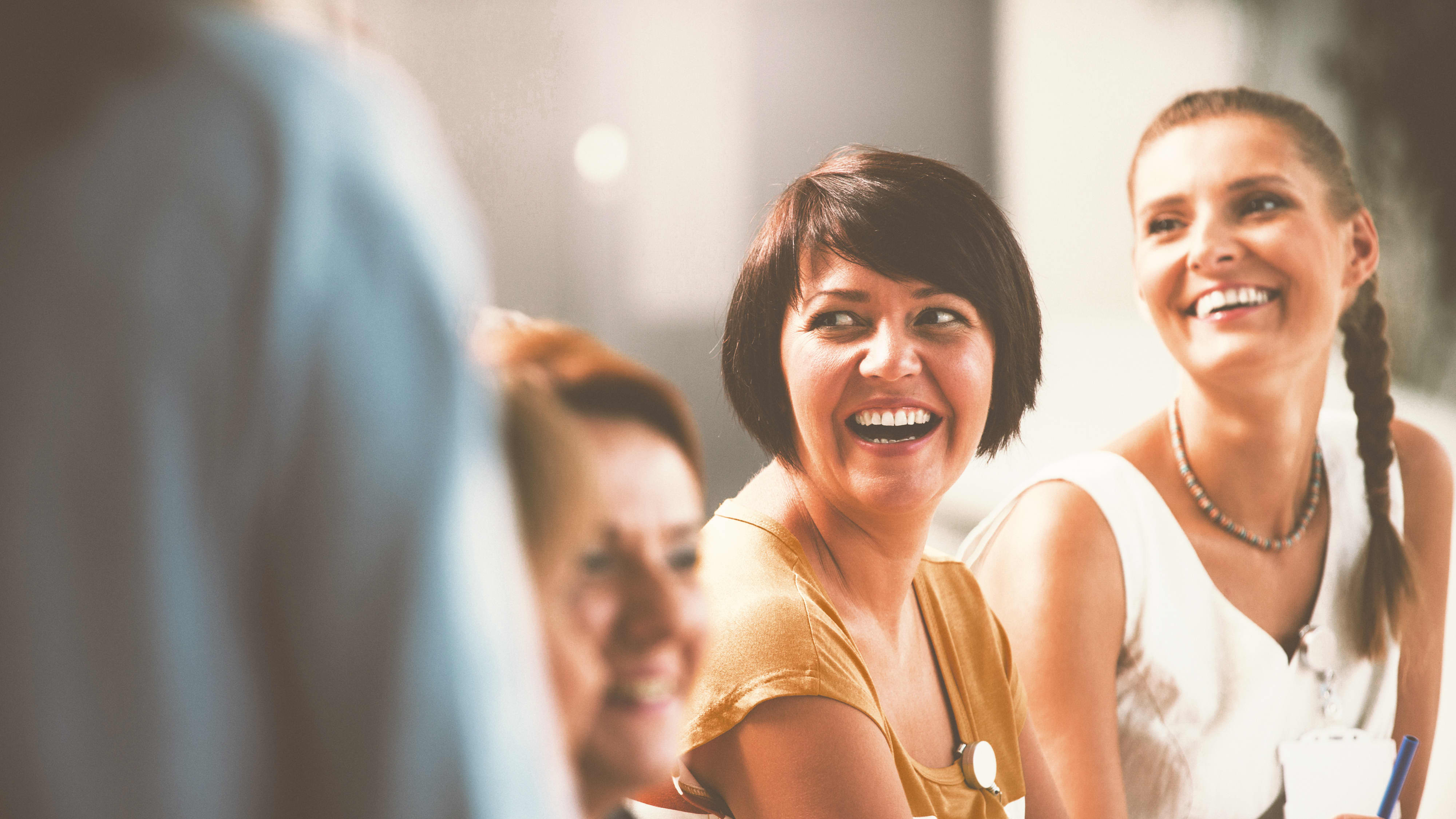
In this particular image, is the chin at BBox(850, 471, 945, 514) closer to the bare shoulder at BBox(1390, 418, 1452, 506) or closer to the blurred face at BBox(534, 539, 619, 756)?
the blurred face at BBox(534, 539, 619, 756)

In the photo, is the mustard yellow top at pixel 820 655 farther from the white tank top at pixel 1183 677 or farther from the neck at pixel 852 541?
the white tank top at pixel 1183 677

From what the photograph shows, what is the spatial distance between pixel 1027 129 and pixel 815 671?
0.79 meters

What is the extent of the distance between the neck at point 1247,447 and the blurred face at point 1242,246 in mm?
37

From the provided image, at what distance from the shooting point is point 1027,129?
124 cm

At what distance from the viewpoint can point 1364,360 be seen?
115 cm

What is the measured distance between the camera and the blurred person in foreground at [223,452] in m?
0.17

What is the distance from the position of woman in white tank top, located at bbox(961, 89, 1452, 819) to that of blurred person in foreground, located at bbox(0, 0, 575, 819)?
88 cm

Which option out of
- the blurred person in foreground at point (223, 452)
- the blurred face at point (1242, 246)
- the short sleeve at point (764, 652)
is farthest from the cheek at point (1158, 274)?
the blurred person in foreground at point (223, 452)

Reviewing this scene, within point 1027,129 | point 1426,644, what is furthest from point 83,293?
point 1426,644

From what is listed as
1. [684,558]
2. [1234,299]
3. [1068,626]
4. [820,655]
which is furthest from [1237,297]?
[684,558]

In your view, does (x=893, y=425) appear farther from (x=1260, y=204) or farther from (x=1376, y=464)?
(x=1376, y=464)

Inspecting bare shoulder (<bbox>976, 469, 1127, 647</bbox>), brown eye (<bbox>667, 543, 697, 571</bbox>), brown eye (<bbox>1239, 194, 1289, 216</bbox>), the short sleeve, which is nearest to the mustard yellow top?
the short sleeve

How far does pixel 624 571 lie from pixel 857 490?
1.45 ft

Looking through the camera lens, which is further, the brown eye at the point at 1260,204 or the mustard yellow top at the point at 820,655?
the brown eye at the point at 1260,204
